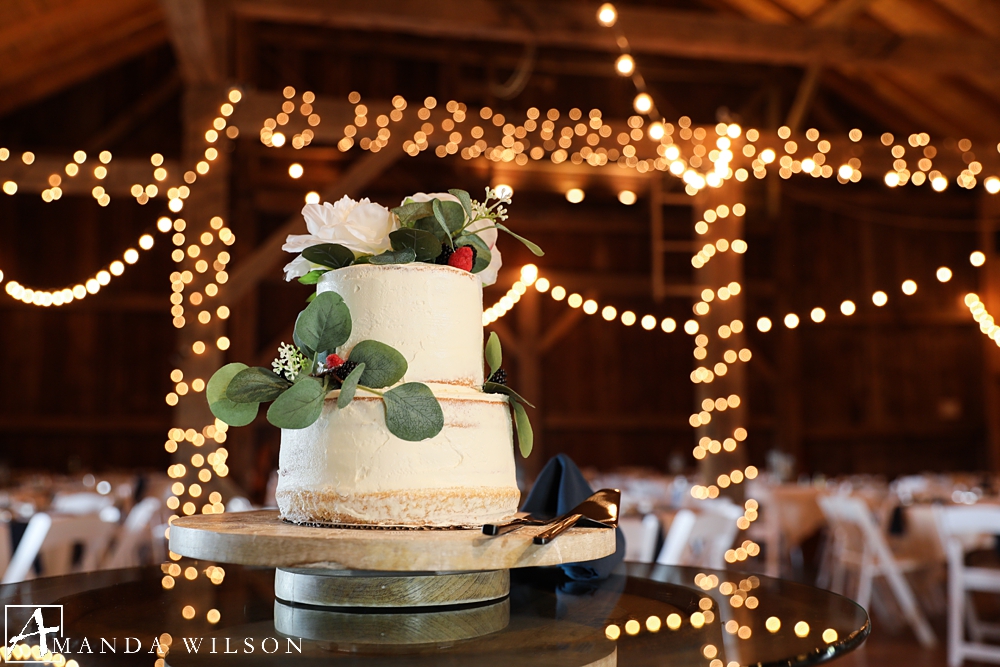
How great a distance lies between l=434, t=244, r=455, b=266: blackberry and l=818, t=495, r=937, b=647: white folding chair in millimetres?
4329

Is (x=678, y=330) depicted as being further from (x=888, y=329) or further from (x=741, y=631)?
(x=741, y=631)

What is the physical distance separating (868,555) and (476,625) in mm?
4946

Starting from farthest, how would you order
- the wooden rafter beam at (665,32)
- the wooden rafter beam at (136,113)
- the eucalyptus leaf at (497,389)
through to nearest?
the wooden rafter beam at (136,113)
the wooden rafter beam at (665,32)
the eucalyptus leaf at (497,389)

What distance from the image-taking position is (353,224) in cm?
A: 133

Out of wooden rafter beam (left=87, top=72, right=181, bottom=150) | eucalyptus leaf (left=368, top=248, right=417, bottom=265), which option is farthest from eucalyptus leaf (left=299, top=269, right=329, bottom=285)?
wooden rafter beam (left=87, top=72, right=181, bottom=150)

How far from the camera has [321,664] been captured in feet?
2.89

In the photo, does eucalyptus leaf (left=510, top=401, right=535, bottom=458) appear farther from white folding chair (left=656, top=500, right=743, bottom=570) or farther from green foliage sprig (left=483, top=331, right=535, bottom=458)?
white folding chair (left=656, top=500, right=743, bottom=570)

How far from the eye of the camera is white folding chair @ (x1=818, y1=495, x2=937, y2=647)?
5.03 metres

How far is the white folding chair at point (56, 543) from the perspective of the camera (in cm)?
307

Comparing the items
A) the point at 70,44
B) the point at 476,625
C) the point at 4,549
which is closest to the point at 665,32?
the point at 4,549

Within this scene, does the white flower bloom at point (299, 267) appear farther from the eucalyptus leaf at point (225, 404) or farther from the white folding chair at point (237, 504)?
the white folding chair at point (237, 504)

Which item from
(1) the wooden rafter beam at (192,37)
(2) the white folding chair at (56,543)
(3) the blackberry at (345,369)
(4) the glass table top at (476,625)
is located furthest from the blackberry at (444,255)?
(1) the wooden rafter beam at (192,37)

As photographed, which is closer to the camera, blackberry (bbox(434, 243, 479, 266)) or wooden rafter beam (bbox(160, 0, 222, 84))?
blackberry (bbox(434, 243, 479, 266))

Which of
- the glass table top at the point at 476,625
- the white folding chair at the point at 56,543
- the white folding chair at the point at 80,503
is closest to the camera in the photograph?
the glass table top at the point at 476,625
